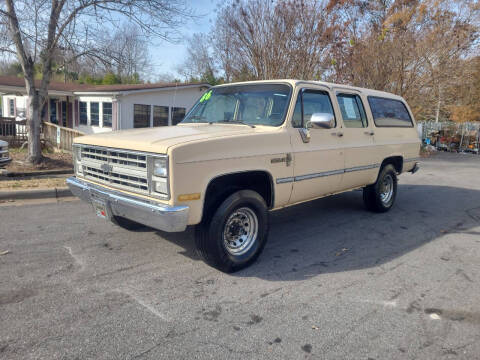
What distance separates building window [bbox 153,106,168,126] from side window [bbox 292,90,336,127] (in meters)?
15.0

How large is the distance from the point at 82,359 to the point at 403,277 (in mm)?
3190

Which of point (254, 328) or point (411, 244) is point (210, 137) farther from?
point (411, 244)

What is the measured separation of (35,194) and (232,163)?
5.03m

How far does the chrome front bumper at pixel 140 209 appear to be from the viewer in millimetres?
3254

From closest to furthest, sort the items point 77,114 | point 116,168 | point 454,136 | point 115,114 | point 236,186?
1. point 116,168
2. point 236,186
3. point 115,114
4. point 77,114
5. point 454,136

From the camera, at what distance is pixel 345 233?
17.6ft

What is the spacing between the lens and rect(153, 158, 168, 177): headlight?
3275 mm

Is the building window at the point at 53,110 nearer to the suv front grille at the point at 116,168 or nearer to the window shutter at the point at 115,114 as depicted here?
the window shutter at the point at 115,114

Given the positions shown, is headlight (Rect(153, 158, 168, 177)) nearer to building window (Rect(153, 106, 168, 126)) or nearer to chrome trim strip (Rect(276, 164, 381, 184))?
chrome trim strip (Rect(276, 164, 381, 184))

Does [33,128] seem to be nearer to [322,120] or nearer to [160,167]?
[160,167]

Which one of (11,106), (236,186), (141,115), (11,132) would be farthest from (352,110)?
(11,106)

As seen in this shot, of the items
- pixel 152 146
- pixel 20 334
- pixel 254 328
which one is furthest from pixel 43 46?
pixel 254 328

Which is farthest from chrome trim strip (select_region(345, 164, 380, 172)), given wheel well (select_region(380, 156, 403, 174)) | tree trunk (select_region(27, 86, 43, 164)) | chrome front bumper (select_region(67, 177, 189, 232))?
tree trunk (select_region(27, 86, 43, 164))

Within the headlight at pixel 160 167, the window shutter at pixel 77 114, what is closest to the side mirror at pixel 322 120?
the headlight at pixel 160 167
